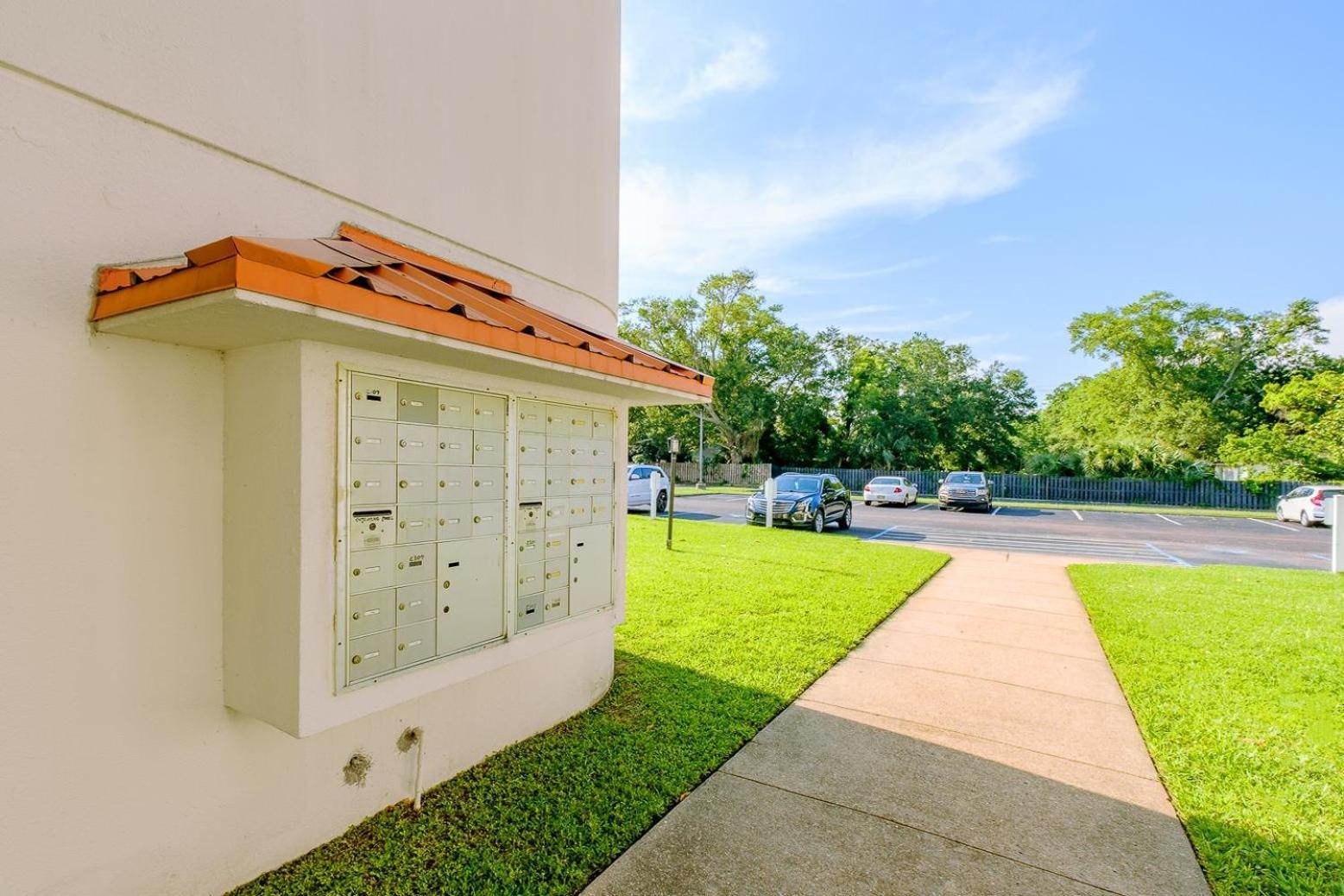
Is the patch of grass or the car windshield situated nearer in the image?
the car windshield

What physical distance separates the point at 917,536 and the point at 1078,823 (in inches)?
556

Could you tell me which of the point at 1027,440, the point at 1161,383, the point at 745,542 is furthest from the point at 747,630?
the point at 1027,440

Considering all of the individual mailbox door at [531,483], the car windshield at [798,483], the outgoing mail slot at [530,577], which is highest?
the individual mailbox door at [531,483]

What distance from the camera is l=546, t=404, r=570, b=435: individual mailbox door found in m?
3.78

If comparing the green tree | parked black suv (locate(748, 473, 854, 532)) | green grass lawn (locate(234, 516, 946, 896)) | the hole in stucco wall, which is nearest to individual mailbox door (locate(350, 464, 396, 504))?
the hole in stucco wall

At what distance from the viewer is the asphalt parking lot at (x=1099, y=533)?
46.7 feet

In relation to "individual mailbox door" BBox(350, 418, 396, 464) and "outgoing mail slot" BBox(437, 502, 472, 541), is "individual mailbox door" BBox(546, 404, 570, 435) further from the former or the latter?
"individual mailbox door" BBox(350, 418, 396, 464)

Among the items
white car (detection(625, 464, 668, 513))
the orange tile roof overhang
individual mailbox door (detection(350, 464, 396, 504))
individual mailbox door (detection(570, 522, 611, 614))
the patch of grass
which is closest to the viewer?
the orange tile roof overhang

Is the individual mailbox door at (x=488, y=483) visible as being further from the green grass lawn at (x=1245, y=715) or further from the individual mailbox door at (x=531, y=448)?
the green grass lawn at (x=1245, y=715)

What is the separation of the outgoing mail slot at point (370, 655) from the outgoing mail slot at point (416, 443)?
783 millimetres

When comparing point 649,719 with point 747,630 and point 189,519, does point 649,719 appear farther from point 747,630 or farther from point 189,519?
point 189,519

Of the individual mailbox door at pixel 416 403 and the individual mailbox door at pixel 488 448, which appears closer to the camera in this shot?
the individual mailbox door at pixel 416 403

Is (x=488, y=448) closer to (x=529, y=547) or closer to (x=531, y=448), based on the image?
(x=531, y=448)

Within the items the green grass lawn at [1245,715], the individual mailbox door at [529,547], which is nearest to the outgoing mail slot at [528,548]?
the individual mailbox door at [529,547]
